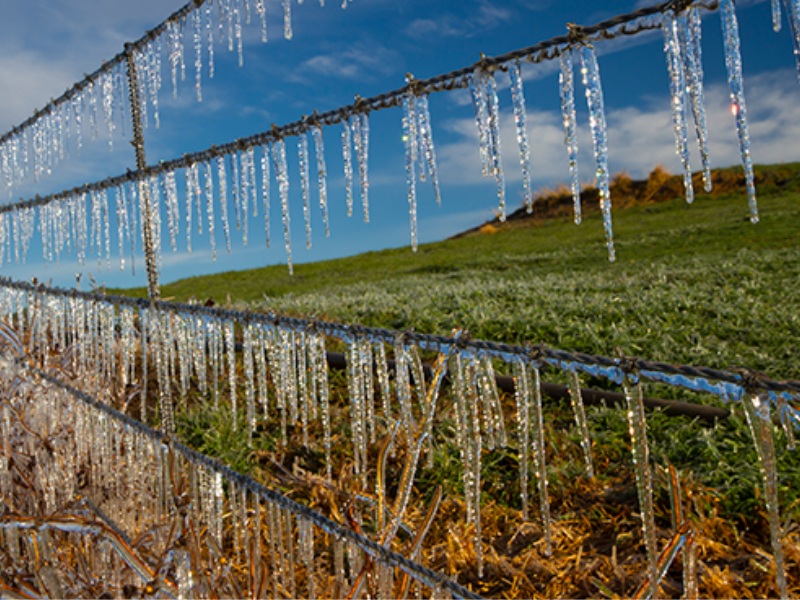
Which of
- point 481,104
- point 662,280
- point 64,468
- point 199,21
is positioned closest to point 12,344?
point 64,468

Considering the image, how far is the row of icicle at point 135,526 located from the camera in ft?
6.33

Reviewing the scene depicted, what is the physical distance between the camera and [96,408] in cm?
326

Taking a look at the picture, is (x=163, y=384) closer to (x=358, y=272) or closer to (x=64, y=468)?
(x=64, y=468)

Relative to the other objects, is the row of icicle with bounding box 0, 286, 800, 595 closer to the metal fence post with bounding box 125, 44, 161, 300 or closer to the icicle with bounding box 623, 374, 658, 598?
the icicle with bounding box 623, 374, 658, 598

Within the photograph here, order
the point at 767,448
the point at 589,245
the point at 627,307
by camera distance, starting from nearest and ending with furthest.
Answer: the point at 767,448 → the point at 627,307 → the point at 589,245

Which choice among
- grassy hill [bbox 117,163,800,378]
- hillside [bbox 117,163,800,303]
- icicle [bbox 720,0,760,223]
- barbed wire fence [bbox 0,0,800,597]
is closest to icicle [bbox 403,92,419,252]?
barbed wire fence [bbox 0,0,800,597]

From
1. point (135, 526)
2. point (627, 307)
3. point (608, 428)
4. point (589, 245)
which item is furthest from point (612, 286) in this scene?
point (135, 526)

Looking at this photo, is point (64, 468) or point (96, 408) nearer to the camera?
point (96, 408)

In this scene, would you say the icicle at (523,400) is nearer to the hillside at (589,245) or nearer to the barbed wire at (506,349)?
the barbed wire at (506,349)

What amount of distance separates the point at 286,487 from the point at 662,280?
6.19 m

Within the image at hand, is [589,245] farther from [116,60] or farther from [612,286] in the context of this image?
[116,60]

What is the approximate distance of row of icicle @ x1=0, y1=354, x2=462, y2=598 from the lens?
193cm

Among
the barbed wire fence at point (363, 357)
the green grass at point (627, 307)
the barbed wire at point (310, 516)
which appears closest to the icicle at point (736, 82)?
the barbed wire fence at point (363, 357)

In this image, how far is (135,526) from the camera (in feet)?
10.4
